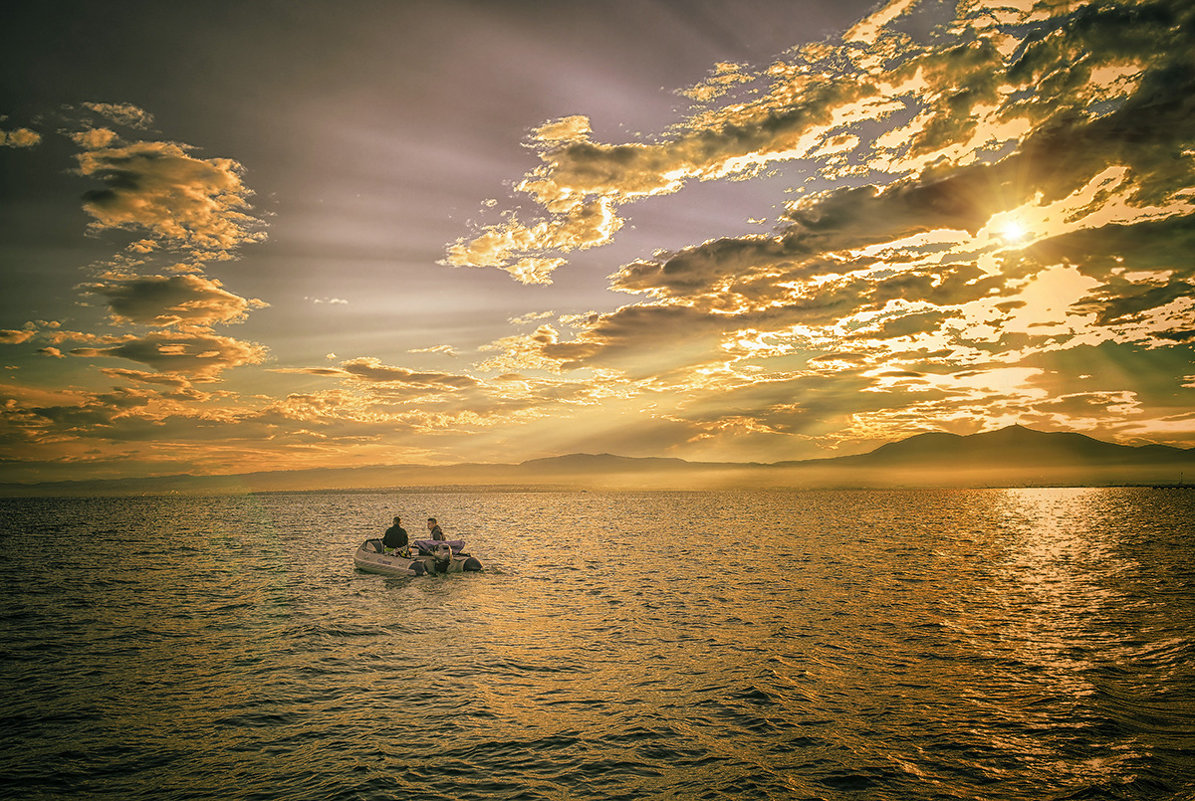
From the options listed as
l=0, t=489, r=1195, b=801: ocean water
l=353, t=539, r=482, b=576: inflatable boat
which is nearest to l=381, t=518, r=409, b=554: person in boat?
l=353, t=539, r=482, b=576: inflatable boat

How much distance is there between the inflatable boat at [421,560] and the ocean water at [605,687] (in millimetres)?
1282

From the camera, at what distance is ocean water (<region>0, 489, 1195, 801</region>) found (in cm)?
1401

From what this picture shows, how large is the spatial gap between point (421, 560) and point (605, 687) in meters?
26.7

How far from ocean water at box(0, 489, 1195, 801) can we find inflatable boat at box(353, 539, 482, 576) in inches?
50.5

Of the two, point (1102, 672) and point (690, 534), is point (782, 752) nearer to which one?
point (1102, 672)

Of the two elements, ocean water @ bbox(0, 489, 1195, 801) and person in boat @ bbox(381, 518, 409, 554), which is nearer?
ocean water @ bbox(0, 489, 1195, 801)

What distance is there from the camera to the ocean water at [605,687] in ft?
46.0

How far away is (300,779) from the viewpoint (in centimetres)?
1399

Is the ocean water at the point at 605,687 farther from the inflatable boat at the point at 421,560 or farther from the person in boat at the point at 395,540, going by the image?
the person in boat at the point at 395,540

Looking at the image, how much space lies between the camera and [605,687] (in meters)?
20.2

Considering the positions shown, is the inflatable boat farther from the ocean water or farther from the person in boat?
the ocean water

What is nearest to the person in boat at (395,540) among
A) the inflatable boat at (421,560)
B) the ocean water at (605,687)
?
the inflatable boat at (421,560)

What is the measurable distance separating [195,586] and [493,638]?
97.2 feet

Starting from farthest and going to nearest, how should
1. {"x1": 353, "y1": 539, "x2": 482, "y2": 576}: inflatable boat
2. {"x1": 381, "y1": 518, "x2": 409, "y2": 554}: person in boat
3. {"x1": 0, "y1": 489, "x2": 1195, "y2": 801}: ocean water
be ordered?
{"x1": 381, "y1": 518, "x2": 409, "y2": 554}: person in boat → {"x1": 353, "y1": 539, "x2": 482, "y2": 576}: inflatable boat → {"x1": 0, "y1": 489, "x2": 1195, "y2": 801}: ocean water
